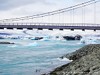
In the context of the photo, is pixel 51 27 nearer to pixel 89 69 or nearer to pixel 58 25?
pixel 58 25

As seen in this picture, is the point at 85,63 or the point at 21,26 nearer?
the point at 85,63

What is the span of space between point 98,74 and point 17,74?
14977 millimetres

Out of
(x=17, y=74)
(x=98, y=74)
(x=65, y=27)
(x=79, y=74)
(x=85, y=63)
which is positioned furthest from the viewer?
(x=65, y=27)

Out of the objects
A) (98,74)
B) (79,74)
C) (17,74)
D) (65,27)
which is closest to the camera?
(98,74)

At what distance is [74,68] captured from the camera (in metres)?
23.0

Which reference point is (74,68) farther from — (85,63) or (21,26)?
(21,26)

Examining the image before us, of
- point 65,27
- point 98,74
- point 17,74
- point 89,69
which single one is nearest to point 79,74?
point 89,69

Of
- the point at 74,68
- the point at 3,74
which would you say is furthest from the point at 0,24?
the point at 74,68

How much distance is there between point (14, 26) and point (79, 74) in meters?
38.7

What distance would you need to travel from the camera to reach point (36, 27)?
188ft

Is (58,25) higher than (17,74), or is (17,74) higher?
(58,25)

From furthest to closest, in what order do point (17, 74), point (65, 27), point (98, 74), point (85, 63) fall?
point (65, 27) → point (17, 74) → point (85, 63) → point (98, 74)

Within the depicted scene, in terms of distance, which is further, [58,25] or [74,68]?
[58,25]

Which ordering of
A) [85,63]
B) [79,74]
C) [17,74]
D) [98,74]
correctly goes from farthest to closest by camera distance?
[17,74]
[85,63]
[79,74]
[98,74]
